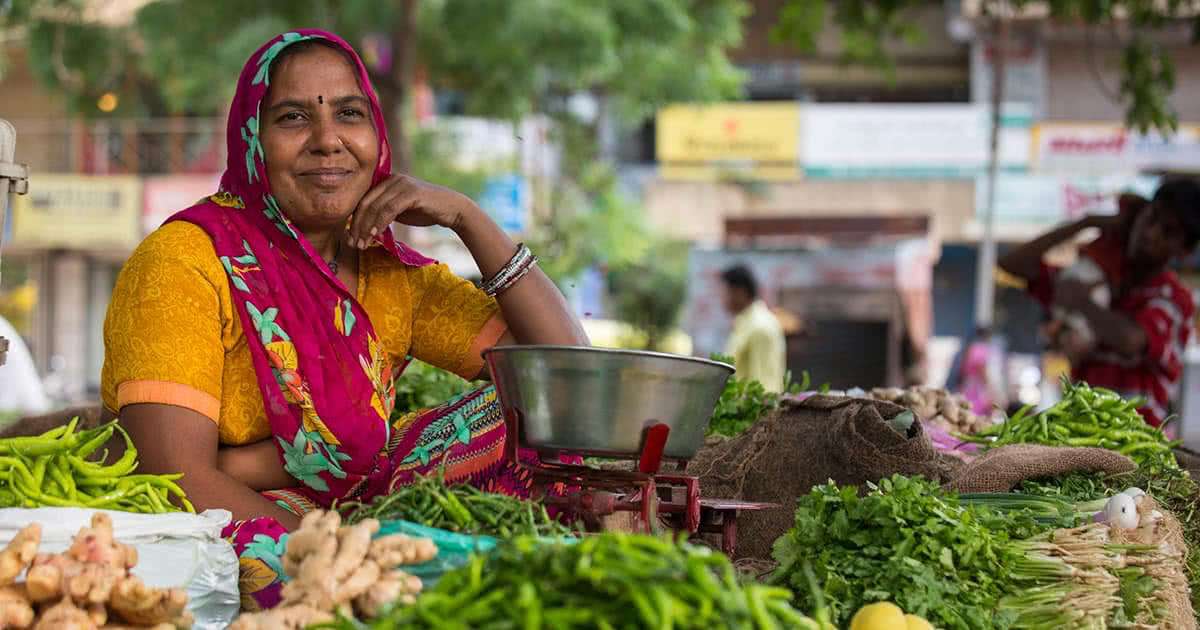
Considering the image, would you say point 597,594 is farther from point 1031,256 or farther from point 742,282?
point 742,282

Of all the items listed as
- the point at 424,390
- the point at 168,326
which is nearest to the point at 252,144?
the point at 168,326

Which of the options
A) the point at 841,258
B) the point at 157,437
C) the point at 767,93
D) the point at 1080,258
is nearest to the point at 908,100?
the point at 767,93

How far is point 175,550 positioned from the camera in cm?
243

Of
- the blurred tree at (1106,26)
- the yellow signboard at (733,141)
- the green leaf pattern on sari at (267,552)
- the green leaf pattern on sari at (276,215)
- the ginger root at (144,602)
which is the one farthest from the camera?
the yellow signboard at (733,141)

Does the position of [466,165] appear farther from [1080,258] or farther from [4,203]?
[4,203]

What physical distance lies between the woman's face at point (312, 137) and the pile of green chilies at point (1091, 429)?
6.74 feet

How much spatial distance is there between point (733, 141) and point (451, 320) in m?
18.5

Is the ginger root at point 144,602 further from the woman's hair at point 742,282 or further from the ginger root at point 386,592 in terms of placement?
the woman's hair at point 742,282

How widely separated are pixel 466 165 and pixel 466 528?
1643cm

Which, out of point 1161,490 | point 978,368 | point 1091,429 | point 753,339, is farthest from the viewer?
point 978,368

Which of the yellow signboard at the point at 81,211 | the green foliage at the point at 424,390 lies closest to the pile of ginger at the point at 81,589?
the green foliage at the point at 424,390

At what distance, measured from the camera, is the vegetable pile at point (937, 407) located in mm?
4395

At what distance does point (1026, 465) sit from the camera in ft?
11.0

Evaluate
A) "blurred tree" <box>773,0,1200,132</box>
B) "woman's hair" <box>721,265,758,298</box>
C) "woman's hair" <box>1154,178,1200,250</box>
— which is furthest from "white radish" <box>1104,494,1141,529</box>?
"woman's hair" <box>721,265,758,298</box>
